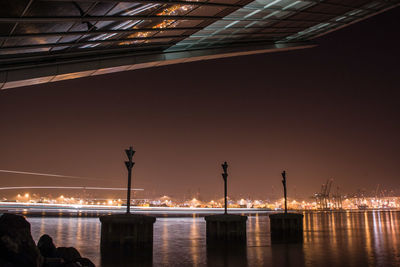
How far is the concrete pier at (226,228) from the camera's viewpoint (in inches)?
1022

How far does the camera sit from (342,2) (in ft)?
81.5

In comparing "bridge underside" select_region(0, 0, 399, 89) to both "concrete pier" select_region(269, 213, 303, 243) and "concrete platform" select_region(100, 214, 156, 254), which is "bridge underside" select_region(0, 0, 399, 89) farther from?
"concrete pier" select_region(269, 213, 303, 243)

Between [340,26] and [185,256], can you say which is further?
[340,26]

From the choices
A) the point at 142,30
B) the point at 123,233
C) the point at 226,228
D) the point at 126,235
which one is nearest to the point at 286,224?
the point at 226,228

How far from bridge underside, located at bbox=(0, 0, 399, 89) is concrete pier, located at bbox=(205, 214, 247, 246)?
12471 mm

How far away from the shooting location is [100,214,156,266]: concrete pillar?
62.4 ft

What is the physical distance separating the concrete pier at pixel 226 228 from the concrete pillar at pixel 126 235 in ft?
23.0

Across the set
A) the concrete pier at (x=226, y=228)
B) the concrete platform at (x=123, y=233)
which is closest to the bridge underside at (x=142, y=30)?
the concrete platform at (x=123, y=233)

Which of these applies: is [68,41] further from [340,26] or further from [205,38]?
[340,26]

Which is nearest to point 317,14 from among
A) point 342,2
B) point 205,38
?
point 342,2

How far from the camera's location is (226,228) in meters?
26.4

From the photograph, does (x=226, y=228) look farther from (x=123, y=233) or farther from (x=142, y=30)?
(x=142, y=30)

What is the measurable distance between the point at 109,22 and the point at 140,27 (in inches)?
103

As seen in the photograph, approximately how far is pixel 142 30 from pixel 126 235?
38.0 ft
